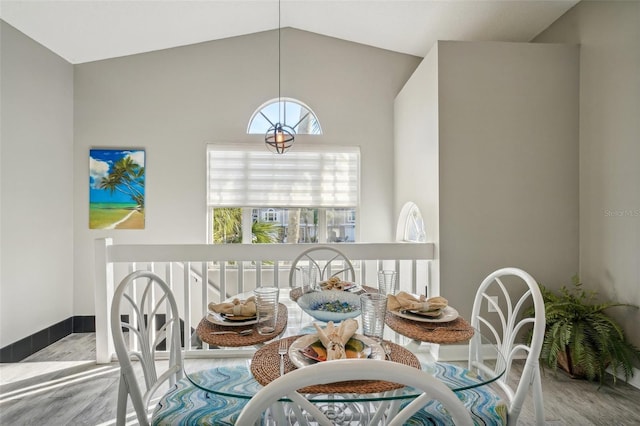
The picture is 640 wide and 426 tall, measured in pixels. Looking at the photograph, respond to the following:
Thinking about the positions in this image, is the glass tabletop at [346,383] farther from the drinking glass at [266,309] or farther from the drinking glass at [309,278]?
the drinking glass at [309,278]

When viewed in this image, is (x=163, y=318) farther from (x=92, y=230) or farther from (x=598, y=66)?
(x=598, y=66)

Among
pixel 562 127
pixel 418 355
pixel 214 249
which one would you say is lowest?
pixel 418 355

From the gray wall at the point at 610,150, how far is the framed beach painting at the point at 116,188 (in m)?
4.26

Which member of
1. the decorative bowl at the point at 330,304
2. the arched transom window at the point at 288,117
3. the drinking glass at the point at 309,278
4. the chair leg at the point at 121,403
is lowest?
the chair leg at the point at 121,403

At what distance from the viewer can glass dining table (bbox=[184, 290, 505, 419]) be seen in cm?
93

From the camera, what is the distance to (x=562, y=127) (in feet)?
9.45

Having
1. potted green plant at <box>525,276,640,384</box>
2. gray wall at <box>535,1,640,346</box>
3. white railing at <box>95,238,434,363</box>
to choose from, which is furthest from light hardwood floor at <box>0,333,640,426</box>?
gray wall at <box>535,1,640,346</box>

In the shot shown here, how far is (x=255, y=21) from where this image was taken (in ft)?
12.8

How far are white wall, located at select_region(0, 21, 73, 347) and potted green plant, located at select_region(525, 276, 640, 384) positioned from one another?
13.9 feet

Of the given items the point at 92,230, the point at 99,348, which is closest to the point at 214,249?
the point at 99,348

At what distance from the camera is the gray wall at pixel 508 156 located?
285cm

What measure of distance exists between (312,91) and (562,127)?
8.44 ft

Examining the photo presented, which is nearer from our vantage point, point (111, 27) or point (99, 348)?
point (99, 348)

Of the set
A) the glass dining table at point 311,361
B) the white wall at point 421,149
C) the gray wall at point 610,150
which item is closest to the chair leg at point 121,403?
the glass dining table at point 311,361
